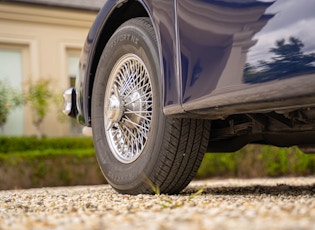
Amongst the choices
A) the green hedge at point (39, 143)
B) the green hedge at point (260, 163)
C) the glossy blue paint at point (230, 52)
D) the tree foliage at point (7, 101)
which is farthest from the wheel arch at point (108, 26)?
the tree foliage at point (7, 101)

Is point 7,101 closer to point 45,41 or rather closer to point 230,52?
point 45,41

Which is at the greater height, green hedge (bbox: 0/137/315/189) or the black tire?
the black tire

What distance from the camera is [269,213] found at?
74.5 inches

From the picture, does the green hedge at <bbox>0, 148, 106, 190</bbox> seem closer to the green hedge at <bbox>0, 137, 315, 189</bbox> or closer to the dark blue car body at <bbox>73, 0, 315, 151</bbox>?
the green hedge at <bbox>0, 137, 315, 189</bbox>

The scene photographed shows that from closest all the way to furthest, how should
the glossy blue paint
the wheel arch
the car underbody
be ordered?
the glossy blue paint
the car underbody
the wheel arch

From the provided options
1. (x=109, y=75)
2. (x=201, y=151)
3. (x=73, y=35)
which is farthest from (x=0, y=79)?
(x=201, y=151)

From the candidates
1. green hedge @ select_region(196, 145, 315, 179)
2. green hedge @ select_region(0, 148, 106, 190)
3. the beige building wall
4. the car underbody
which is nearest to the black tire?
the car underbody

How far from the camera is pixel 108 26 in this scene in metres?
3.55

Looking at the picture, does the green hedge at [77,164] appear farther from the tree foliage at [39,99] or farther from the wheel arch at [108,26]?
the wheel arch at [108,26]

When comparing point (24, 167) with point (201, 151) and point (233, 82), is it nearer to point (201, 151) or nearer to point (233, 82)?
point (201, 151)

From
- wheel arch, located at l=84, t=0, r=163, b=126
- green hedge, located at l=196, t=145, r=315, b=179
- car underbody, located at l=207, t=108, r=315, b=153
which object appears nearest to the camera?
car underbody, located at l=207, t=108, r=315, b=153

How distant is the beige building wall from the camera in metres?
10.7

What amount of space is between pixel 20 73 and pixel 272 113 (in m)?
8.78

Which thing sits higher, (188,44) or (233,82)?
(188,44)
